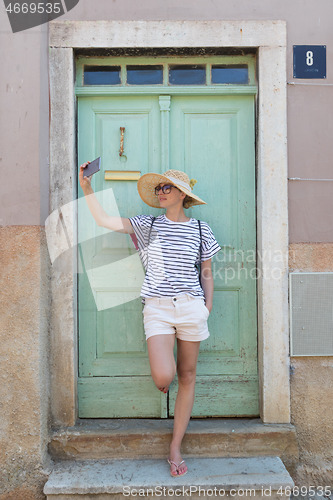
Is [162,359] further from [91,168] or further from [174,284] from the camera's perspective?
[91,168]

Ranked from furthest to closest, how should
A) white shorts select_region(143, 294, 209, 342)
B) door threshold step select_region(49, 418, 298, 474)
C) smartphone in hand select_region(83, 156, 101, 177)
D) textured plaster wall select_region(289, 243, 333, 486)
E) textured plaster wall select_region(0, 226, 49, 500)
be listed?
textured plaster wall select_region(289, 243, 333, 486)
door threshold step select_region(49, 418, 298, 474)
textured plaster wall select_region(0, 226, 49, 500)
white shorts select_region(143, 294, 209, 342)
smartphone in hand select_region(83, 156, 101, 177)

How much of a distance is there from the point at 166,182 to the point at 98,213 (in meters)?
0.53

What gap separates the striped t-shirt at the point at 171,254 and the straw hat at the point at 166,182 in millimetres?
176

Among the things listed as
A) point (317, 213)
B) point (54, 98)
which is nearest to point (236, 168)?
point (317, 213)

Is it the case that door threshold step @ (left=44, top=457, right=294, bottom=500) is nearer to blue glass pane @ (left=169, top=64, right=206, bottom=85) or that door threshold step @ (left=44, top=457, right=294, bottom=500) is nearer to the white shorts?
the white shorts

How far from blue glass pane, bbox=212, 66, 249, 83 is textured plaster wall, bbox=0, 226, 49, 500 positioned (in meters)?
1.88

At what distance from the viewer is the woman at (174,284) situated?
314 centimetres

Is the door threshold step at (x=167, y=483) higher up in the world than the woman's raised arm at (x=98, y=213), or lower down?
lower down

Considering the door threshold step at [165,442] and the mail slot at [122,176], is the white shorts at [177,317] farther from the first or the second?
the mail slot at [122,176]

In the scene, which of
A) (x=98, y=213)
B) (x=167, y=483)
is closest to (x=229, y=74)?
(x=98, y=213)

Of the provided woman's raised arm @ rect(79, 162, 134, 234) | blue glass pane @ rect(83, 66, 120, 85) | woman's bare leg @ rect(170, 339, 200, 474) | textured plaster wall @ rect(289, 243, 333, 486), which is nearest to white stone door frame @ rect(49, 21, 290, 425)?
textured plaster wall @ rect(289, 243, 333, 486)

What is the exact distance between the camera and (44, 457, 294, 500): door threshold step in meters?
3.08

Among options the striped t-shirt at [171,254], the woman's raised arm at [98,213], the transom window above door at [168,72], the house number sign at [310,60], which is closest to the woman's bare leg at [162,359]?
the striped t-shirt at [171,254]

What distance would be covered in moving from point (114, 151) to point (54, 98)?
1.98 ft
